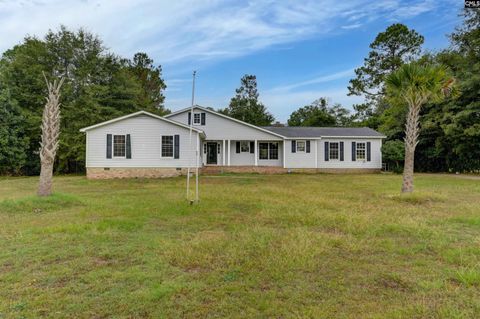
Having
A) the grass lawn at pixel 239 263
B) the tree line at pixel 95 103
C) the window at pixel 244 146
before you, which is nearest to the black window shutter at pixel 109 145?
the tree line at pixel 95 103

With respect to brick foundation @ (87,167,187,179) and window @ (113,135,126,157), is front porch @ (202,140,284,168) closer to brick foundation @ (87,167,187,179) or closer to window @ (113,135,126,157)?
brick foundation @ (87,167,187,179)

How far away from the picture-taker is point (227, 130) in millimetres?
23328

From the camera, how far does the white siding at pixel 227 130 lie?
2319cm

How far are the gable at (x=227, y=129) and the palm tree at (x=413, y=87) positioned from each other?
12.1m

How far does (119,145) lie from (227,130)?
8010 mm

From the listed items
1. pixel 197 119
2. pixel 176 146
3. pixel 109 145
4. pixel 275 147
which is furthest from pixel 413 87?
pixel 109 145

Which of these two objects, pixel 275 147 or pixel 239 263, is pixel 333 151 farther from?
pixel 239 263

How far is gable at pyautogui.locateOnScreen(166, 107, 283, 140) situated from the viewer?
912 inches

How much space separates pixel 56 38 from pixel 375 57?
33.1 metres

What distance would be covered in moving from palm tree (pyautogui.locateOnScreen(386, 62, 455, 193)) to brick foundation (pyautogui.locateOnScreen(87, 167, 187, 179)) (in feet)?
40.6

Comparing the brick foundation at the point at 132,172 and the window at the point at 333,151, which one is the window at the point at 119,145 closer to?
the brick foundation at the point at 132,172

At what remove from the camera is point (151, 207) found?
8.52 metres

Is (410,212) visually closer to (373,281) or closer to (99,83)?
(373,281)

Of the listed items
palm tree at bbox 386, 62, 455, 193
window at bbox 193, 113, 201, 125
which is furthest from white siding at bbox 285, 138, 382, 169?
palm tree at bbox 386, 62, 455, 193
